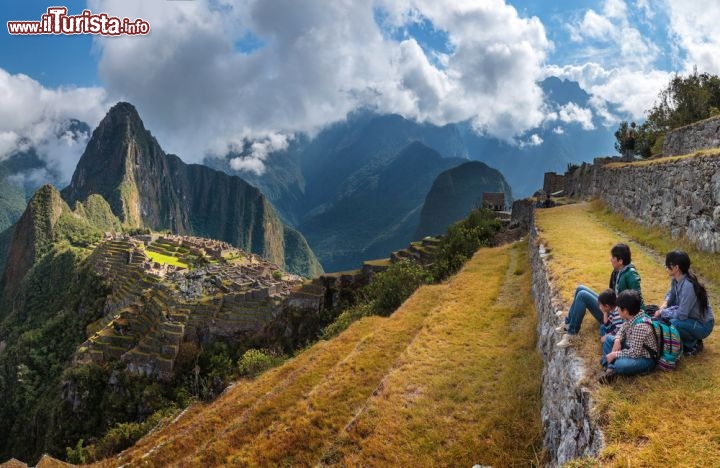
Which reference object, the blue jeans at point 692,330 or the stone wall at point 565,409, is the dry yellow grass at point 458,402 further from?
the blue jeans at point 692,330

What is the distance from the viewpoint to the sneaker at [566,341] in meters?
6.50

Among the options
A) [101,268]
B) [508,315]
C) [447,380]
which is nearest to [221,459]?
[447,380]

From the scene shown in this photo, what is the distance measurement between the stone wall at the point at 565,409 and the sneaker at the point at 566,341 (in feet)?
0.24

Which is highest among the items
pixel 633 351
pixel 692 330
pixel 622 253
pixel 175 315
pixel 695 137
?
pixel 695 137

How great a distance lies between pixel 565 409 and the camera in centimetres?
564

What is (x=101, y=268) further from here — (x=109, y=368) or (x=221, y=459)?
(x=221, y=459)

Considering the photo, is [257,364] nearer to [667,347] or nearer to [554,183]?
[667,347]

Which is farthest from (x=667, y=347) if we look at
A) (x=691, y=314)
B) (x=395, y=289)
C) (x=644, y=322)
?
(x=395, y=289)

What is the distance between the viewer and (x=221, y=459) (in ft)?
33.8

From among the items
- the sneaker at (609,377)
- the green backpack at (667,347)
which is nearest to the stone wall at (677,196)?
the green backpack at (667,347)

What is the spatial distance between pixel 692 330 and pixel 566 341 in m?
1.62

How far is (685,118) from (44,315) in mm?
109165

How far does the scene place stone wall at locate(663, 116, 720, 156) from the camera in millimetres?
17484

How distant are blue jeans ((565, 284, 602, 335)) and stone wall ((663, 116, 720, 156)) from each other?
15.6 metres
